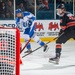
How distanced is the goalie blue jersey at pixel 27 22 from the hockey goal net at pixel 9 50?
347 cm

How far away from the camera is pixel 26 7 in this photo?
1063 cm

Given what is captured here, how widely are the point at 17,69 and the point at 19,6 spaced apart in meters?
7.40

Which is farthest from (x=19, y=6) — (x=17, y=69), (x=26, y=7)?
(x=17, y=69)

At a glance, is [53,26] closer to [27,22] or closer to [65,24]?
[27,22]

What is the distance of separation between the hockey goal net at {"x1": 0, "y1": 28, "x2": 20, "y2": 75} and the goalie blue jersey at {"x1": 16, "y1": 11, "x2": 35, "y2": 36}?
3472mm

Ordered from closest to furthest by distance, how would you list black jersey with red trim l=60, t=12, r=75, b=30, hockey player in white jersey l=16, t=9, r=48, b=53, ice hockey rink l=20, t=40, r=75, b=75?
1. ice hockey rink l=20, t=40, r=75, b=75
2. black jersey with red trim l=60, t=12, r=75, b=30
3. hockey player in white jersey l=16, t=9, r=48, b=53

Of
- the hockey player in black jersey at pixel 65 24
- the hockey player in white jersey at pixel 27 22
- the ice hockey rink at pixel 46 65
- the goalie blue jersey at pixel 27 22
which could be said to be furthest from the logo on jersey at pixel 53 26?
the hockey player in black jersey at pixel 65 24

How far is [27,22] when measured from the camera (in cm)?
681

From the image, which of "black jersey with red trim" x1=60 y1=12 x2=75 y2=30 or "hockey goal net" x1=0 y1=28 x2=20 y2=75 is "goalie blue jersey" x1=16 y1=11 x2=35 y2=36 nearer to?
"black jersey with red trim" x1=60 y1=12 x2=75 y2=30

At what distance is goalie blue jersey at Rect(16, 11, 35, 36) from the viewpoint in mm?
6711

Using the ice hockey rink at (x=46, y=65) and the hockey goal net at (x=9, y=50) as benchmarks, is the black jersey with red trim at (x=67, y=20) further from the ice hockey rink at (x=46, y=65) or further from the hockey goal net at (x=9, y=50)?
the hockey goal net at (x=9, y=50)

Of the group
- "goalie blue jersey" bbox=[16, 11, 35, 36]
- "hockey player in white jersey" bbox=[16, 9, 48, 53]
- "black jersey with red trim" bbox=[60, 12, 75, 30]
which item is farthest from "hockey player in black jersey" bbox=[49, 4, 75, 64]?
"goalie blue jersey" bbox=[16, 11, 35, 36]

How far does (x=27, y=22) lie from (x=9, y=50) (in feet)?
12.1

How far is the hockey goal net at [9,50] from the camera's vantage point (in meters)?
3.13
